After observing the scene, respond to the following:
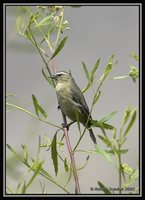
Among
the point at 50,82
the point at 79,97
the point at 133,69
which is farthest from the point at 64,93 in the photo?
the point at 133,69

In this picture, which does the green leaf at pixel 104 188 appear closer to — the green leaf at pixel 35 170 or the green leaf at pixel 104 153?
the green leaf at pixel 104 153

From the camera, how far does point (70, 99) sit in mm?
3895

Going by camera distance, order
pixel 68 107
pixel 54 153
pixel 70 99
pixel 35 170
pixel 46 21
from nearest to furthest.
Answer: pixel 35 170 < pixel 54 153 < pixel 46 21 < pixel 68 107 < pixel 70 99

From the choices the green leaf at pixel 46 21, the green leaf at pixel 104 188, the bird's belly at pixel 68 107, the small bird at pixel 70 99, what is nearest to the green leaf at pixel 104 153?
the green leaf at pixel 104 188

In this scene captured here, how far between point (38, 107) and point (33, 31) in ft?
1.26

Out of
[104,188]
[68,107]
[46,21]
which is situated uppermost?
[46,21]

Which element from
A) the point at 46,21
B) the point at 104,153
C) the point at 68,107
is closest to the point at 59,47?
the point at 46,21

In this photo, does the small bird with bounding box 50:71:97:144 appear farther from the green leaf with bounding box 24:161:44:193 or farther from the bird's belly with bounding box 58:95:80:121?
the green leaf with bounding box 24:161:44:193

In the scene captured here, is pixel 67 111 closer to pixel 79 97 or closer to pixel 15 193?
pixel 79 97

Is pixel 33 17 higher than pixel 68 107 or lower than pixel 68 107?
higher

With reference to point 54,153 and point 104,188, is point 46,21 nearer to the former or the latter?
point 54,153

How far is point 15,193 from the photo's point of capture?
149cm

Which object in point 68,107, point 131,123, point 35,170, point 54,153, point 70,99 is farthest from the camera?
point 70,99

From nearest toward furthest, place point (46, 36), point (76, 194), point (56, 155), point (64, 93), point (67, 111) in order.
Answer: point (76, 194) → point (56, 155) → point (46, 36) → point (67, 111) → point (64, 93)
